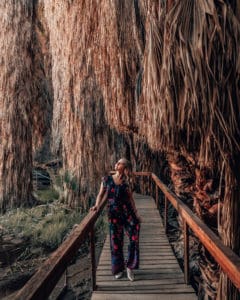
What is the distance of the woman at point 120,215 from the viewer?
13.2 ft

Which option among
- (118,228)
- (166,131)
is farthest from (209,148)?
(118,228)

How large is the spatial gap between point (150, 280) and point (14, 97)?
8.39 m

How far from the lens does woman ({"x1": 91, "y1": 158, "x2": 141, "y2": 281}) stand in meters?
4.01

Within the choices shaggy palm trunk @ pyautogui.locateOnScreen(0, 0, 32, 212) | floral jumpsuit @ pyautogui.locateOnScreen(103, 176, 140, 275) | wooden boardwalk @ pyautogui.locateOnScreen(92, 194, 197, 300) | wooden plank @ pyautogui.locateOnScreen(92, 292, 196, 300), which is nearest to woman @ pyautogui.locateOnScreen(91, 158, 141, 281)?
floral jumpsuit @ pyautogui.locateOnScreen(103, 176, 140, 275)

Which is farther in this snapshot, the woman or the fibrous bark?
the woman

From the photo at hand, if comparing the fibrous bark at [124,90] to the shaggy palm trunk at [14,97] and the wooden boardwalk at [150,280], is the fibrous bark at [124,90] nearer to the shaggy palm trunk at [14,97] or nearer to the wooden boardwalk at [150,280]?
the shaggy palm trunk at [14,97]

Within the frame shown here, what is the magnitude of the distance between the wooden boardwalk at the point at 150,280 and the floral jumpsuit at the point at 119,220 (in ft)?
0.72

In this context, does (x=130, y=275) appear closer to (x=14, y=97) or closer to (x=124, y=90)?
(x=124, y=90)

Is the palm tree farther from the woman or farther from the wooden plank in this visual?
the woman

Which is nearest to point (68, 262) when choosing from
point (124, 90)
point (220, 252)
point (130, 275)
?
point (220, 252)

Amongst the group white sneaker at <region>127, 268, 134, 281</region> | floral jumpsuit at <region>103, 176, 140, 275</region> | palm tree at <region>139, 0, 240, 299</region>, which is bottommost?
white sneaker at <region>127, 268, 134, 281</region>

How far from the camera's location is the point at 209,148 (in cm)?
330

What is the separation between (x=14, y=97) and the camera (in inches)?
434

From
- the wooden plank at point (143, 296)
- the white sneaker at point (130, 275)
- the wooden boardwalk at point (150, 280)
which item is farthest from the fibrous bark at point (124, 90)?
the white sneaker at point (130, 275)
